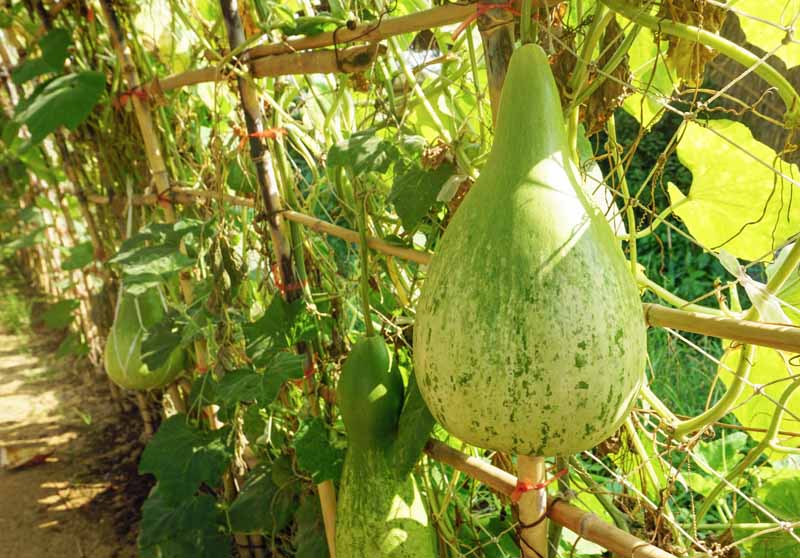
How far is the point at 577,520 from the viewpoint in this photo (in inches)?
32.3

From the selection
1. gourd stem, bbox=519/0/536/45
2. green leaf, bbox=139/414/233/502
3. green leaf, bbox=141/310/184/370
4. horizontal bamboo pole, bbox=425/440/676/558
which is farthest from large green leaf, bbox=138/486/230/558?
gourd stem, bbox=519/0/536/45

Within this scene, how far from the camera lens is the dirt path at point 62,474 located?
2229 mm

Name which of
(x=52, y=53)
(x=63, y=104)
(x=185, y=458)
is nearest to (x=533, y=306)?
(x=185, y=458)

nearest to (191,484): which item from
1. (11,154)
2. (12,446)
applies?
(12,446)

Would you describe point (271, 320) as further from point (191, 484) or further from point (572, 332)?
point (572, 332)

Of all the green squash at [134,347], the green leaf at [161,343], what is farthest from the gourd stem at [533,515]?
the green squash at [134,347]

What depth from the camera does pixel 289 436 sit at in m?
1.42

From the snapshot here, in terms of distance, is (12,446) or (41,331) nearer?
(12,446)

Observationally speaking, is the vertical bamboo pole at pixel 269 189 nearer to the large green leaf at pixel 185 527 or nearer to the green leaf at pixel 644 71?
the large green leaf at pixel 185 527

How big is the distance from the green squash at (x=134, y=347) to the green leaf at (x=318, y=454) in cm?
88

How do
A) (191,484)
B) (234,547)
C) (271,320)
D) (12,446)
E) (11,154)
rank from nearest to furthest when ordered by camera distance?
1. (271,320)
2. (191,484)
3. (234,547)
4. (12,446)
5. (11,154)

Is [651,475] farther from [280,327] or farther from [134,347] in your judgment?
[134,347]

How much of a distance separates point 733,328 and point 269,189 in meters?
0.88

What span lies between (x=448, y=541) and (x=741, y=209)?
2.18 ft
